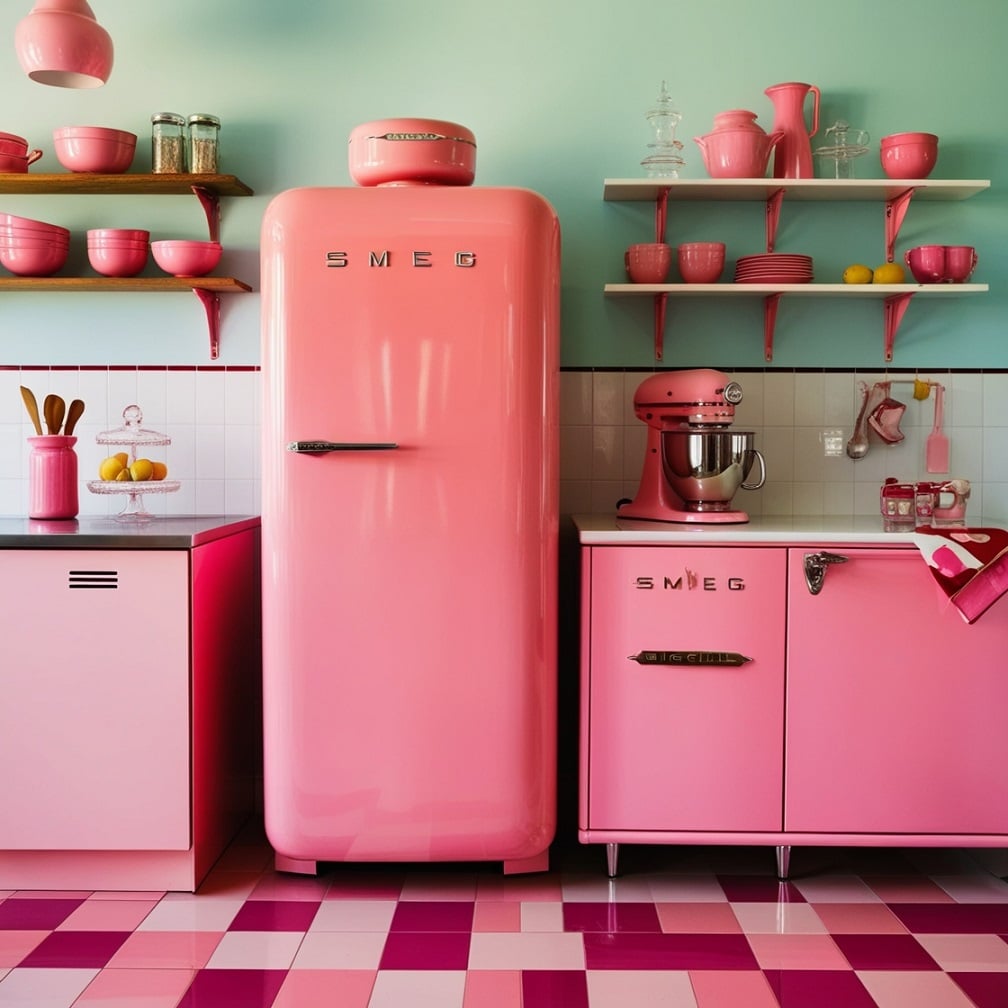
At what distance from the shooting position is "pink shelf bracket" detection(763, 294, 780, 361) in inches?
122

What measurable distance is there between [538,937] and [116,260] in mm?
2069

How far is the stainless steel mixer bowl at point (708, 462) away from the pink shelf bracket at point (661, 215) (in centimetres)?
63

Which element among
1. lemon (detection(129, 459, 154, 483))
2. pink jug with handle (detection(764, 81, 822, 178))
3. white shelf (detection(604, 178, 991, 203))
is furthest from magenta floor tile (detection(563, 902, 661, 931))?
pink jug with handle (detection(764, 81, 822, 178))

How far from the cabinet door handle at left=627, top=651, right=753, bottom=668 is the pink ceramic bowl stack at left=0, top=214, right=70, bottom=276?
1949 mm

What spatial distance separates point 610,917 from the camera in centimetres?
247

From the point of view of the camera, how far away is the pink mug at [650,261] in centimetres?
296

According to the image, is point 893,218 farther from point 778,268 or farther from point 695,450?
point 695,450

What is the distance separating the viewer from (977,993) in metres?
2.13

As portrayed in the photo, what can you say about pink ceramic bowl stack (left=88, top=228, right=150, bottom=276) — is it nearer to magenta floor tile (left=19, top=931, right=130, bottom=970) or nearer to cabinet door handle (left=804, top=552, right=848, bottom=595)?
magenta floor tile (left=19, top=931, right=130, bottom=970)

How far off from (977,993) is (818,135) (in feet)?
7.32

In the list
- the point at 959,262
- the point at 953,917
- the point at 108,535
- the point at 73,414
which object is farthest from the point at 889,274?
the point at 73,414

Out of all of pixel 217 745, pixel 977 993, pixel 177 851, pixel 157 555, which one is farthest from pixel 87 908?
pixel 977 993

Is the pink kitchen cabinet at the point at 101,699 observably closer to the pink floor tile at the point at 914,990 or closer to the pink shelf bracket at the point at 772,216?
the pink floor tile at the point at 914,990

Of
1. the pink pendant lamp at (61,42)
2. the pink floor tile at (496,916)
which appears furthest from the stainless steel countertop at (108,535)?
the pink pendant lamp at (61,42)
